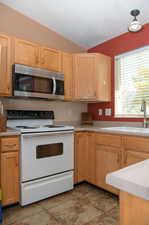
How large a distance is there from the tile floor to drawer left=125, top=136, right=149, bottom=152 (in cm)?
73

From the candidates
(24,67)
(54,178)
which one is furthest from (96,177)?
(24,67)

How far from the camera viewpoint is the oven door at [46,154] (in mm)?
1842

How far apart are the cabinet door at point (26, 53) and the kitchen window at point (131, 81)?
1385 mm

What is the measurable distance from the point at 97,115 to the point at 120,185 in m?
2.62

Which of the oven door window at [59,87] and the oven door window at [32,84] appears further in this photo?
the oven door window at [59,87]

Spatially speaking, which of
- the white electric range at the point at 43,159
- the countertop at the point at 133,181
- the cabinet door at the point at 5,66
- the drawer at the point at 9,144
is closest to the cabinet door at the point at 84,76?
the white electric range at the point at 43,159

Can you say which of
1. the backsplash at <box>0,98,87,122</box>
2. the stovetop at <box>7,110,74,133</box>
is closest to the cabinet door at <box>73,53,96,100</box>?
the backsplash at <box>0,98,87,122</box>

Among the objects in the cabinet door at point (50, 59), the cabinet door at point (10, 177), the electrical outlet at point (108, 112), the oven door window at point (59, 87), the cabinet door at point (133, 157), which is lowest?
the cabinet door at point (10, 177)

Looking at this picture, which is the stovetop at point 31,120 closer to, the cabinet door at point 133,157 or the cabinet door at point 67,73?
the cabinet door at point 67,73

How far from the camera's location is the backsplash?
2.40 meters

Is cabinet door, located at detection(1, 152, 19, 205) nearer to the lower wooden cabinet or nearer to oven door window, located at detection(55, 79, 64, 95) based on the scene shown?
the lower wooden cabinet

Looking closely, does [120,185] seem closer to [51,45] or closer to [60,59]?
[60,59]

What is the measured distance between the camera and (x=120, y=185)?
0.48 m

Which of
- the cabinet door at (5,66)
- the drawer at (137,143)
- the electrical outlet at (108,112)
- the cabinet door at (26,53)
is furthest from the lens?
the electrical outlet at (108,112)
